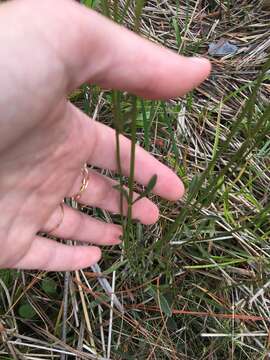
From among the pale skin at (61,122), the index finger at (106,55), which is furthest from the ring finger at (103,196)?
the index finger at (106,55)

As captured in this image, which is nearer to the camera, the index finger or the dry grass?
the index finger

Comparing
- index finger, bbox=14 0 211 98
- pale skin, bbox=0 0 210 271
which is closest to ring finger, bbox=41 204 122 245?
pale skin, bbox=0 0 210 271

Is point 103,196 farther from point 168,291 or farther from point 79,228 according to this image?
point 168,291

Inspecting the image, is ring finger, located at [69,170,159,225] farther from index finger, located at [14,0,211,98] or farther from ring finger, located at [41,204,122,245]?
index finger, located at [14,0,211,98]

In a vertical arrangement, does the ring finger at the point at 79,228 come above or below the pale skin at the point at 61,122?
below

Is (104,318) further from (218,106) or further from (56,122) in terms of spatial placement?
(218,106)

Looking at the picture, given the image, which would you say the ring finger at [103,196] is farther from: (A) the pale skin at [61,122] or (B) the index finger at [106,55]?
(B) the index finger at [106,55]

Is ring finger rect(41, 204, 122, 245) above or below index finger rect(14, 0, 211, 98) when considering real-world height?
below

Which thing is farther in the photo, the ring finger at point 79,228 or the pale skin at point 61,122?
the ring finger at point 79,228

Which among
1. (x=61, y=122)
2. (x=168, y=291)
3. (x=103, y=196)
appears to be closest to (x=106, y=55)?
(x=61, y=122)
